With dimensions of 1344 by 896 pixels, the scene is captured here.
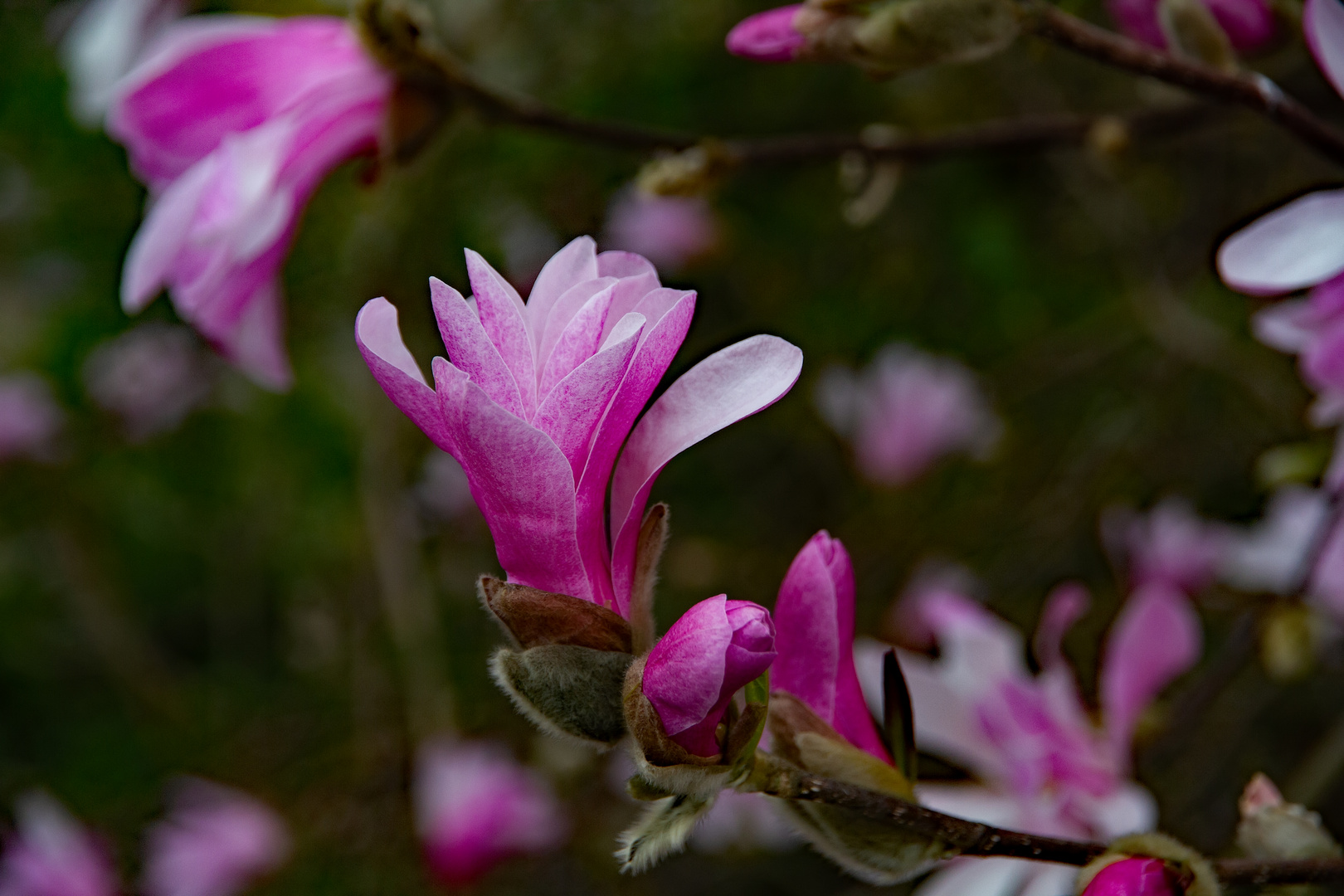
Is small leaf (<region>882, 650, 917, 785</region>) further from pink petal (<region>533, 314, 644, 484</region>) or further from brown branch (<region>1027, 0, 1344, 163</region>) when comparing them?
brown branch (<region>1027, 0, 1344, 163</region>)

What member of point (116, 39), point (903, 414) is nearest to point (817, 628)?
point (116, 39)

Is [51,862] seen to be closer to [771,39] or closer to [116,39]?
[116,39]

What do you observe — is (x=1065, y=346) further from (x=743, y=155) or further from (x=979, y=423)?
(x=743, y=155)

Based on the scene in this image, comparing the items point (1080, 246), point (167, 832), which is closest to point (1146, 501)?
point (1080, 246)

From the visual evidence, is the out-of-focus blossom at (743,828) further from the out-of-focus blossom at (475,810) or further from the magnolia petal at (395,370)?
the magnolia petal at (395,370)

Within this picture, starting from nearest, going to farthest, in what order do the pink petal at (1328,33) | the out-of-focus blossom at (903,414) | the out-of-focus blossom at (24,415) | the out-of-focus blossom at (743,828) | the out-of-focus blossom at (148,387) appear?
the pink petal at (1328,33), the out-of-focus blossom at (743,828), the out-of-focus blossom at (903,414), the out-of-focus blossom at (24,415), the out-of-focus blossom at (148,387)

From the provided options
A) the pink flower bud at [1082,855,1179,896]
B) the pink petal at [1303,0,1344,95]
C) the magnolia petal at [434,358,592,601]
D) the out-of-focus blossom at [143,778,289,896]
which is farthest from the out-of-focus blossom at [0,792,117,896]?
the pink petal at [1303,0,1344,95]

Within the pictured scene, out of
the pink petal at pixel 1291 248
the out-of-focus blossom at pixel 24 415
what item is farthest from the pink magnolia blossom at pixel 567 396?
the out-of-focus blossom at pixel 24 415
